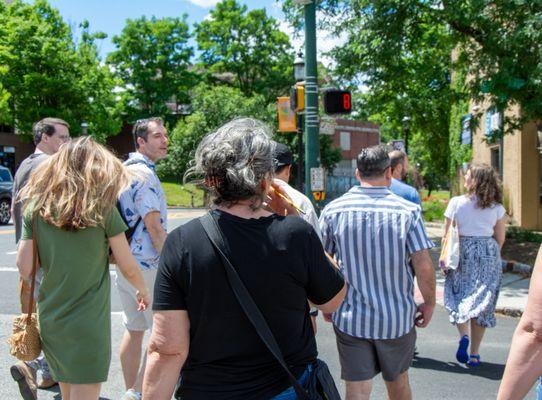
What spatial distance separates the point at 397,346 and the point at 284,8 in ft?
36.5

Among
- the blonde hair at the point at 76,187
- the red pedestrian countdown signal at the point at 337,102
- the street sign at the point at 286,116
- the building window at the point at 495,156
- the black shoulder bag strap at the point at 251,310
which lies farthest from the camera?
the building window at the point at 495,156

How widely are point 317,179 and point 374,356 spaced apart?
7772 mm

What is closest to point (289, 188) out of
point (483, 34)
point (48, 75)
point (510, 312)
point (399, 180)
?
point (399, 180)

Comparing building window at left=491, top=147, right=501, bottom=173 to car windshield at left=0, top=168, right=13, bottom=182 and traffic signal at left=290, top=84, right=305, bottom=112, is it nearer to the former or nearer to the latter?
traffic signal at left=290, top=84, right=305, bottom=112

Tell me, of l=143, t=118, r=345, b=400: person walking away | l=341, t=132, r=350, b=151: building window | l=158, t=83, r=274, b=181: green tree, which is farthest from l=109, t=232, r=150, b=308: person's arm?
l=341, t=132, r=350, b=151: building window

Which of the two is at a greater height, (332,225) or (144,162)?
(144,162)

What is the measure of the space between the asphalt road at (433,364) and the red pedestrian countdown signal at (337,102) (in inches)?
184

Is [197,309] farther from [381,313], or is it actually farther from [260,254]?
[381,313]

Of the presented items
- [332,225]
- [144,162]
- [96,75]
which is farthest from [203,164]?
[96,75]

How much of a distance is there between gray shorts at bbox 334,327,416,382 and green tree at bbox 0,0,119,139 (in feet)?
102

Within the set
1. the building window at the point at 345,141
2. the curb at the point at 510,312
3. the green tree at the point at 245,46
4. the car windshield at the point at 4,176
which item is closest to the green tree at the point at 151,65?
the green tree at the point at 245,46

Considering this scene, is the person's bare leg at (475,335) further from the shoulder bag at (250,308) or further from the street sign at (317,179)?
the street sign at (317,179)

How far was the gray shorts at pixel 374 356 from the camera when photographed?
331 cm

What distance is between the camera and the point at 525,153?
16.7 meters
